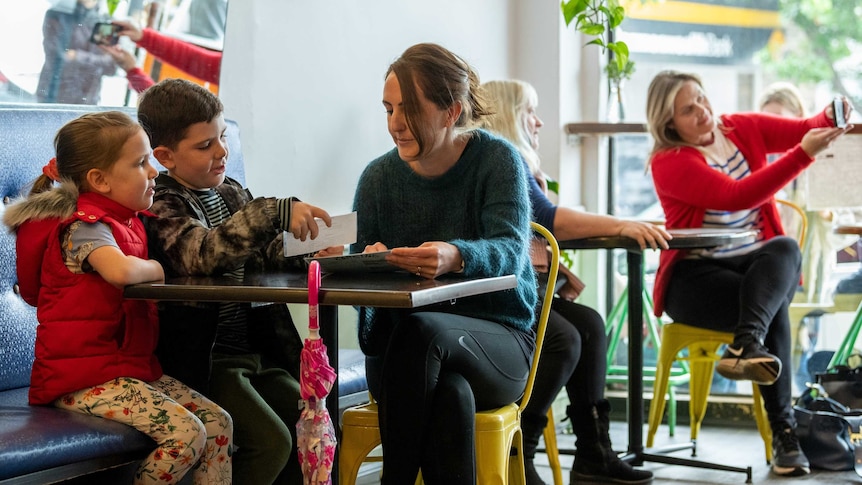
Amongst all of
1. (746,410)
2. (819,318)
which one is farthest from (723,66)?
(746,410)

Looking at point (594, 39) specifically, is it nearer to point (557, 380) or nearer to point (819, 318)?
point (819, 318)

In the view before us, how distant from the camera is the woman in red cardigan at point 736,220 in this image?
3.18 m

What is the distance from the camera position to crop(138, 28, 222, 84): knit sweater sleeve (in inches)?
107

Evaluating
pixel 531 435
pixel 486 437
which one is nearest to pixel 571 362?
pixel 531 435

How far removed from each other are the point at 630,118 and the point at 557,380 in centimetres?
203

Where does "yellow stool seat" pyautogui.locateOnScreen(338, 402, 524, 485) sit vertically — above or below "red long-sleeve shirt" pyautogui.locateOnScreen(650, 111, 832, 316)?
below

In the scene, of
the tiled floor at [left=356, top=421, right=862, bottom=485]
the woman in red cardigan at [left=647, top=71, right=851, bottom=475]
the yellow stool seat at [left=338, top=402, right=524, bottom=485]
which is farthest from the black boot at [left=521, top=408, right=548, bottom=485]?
the woman in red cardigan at [left=647, top=71, right=851, bottom=475]

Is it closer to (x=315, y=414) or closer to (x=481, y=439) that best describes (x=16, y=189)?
(x=315, y=414)

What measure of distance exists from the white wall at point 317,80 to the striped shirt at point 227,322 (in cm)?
66

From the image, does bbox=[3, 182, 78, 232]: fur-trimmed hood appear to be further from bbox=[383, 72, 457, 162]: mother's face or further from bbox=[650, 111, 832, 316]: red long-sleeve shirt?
bbox=[650, 111, 832, 316]: red long-sleeve shirt

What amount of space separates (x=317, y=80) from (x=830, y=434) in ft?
6.04

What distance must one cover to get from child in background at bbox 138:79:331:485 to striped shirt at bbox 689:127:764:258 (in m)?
1.58

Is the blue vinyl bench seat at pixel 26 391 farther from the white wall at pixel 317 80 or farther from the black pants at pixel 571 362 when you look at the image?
the black pants at pixel 571 362

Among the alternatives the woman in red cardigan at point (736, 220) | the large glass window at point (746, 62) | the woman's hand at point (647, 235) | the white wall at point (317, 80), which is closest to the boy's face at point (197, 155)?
the white wall at point (317, 80)
